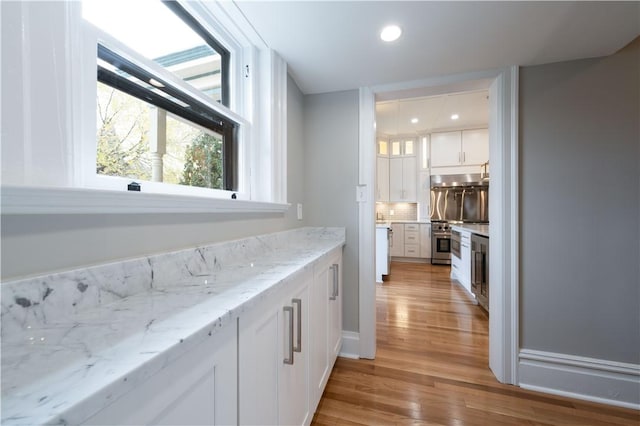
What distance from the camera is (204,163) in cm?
128

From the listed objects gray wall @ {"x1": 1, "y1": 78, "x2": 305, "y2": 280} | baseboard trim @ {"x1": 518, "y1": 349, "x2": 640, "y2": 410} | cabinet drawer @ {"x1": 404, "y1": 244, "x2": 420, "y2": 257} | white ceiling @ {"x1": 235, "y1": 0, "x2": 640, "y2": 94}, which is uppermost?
white ceiling @ {"x1": 235, "y1": 0, "x2": 640, "y2": 94}

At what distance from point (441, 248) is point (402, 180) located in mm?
1745

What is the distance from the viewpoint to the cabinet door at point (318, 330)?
1249 millimetres

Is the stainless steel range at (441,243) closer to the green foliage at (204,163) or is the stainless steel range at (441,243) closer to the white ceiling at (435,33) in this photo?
the white ceiling at (435,33)

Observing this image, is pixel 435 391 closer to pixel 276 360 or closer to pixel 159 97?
pixel 276 360

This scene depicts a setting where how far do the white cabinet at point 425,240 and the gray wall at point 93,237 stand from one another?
4962mm

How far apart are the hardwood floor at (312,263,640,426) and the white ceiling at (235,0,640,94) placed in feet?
7.19

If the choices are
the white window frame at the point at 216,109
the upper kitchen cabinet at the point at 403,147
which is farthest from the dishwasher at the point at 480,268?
the upper kitchen cabinet at the point at 403,147

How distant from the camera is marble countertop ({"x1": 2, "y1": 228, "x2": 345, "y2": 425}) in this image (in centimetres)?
31

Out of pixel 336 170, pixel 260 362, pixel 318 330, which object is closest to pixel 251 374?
pixel 260 362

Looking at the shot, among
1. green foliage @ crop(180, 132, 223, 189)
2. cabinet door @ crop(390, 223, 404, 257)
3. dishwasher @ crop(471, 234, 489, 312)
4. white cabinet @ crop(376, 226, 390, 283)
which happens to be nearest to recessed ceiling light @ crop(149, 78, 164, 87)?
green foliage @ crop(180, 132, 223, 189)

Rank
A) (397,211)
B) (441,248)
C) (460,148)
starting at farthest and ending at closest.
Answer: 1. (397,211)
2. (460,148)
3. (441,248)

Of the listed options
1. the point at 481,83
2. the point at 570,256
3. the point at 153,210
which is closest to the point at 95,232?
the point at 153,210

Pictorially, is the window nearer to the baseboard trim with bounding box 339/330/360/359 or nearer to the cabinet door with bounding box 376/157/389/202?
the baseboard trim with bounding box 339/330/360/359
